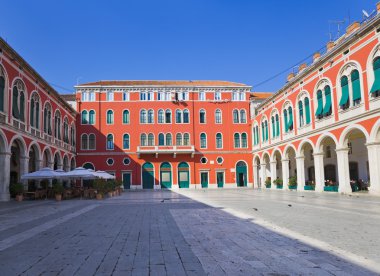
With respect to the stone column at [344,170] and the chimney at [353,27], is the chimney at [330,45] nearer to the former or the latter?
the chimney at [353,27]

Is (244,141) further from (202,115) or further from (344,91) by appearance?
(344,91)

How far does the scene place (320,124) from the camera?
86.5 ft

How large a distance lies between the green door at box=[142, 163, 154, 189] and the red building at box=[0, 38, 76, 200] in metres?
10.2


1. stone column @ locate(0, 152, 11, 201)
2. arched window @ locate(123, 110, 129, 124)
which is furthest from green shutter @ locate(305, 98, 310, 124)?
arched window @ locate(123, 110, 129, 124)

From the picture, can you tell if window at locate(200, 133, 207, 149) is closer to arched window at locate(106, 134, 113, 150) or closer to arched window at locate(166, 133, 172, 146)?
arched window at locate(166, 133, 172, 146)

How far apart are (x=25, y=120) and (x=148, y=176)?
822 inches

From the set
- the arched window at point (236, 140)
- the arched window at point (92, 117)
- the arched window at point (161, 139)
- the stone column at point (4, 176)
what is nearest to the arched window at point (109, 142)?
the arched window at point (92, 117)

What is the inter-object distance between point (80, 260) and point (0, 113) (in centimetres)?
1824

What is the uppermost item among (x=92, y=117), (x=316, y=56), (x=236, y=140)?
(x=316, y=56)

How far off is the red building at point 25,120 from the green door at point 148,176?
33.5 feet

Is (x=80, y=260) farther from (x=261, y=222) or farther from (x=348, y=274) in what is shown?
(x=261, y=222)

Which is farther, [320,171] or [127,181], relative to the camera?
[127,181]

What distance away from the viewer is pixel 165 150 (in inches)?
1693

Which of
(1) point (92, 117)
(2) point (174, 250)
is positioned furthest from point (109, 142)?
(2) point (174, 250)
